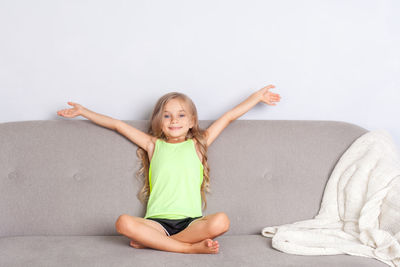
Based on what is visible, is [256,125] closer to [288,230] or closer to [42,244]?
[288,230]

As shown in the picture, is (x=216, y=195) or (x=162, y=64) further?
(x=162, y=64)

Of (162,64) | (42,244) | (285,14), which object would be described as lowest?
(42,244)

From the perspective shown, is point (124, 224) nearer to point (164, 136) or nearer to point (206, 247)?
point (206, 247)

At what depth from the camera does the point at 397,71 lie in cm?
244

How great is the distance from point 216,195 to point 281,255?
0.46m

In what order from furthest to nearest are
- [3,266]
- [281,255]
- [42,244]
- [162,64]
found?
1. [162,64]
2. [42,244]
3. [281,255]
4. [3,266]

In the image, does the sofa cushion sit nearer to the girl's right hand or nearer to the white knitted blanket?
the white knitted blanket

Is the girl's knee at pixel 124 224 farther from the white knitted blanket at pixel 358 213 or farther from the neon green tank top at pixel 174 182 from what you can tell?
the white knitted blanket at pixel 358 213

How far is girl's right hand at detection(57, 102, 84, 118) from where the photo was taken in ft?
7.11

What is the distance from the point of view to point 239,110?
7.20 feet

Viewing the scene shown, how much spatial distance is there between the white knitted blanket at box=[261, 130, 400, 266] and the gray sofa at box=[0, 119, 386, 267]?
0.06 metres

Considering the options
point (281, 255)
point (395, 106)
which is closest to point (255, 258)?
point (281, 255)

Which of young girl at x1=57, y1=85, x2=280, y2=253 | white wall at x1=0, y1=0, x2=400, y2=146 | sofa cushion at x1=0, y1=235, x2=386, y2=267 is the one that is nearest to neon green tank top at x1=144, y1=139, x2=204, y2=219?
young girl at x1=57, y1=85, x2=280, y2=253

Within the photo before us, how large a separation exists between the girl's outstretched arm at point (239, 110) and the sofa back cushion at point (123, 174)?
40mm
